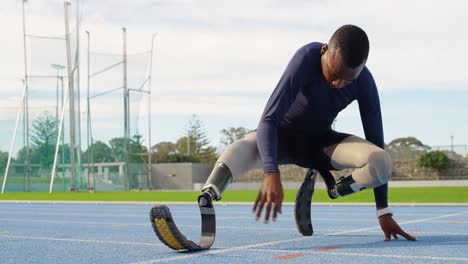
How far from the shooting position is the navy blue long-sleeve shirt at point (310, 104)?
4.09 metres

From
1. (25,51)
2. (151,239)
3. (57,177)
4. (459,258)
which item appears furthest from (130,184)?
(459,258)

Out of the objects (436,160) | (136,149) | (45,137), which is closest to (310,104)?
(45,137)

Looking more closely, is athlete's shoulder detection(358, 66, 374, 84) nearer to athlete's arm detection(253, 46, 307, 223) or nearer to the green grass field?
athlete's arm detection(253, 46, 307, 223)

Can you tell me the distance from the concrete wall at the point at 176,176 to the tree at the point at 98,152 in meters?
14.0

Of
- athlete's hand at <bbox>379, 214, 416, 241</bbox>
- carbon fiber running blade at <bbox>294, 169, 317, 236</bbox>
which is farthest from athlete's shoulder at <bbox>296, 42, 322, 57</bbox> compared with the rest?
athlete's hand at <bbox>379, 214, 416, 241</bbox>

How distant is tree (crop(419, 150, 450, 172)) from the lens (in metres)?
44.7

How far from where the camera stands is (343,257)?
4.44 meters

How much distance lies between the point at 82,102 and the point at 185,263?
102ft

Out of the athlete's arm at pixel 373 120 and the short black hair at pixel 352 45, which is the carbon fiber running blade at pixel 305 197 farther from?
the short black hair at pixel 352 45

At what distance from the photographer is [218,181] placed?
4547 mm

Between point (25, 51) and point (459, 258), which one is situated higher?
point (25, 51)

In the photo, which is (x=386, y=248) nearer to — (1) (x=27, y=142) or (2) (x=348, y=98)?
(2) (x=348, y=98)

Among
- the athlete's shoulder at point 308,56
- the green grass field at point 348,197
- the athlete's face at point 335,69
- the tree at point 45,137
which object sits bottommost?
the green grass field at point 348,197

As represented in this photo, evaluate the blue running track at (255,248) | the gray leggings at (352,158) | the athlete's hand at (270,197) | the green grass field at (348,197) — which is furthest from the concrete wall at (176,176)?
the athlete's hand at (270,197)
